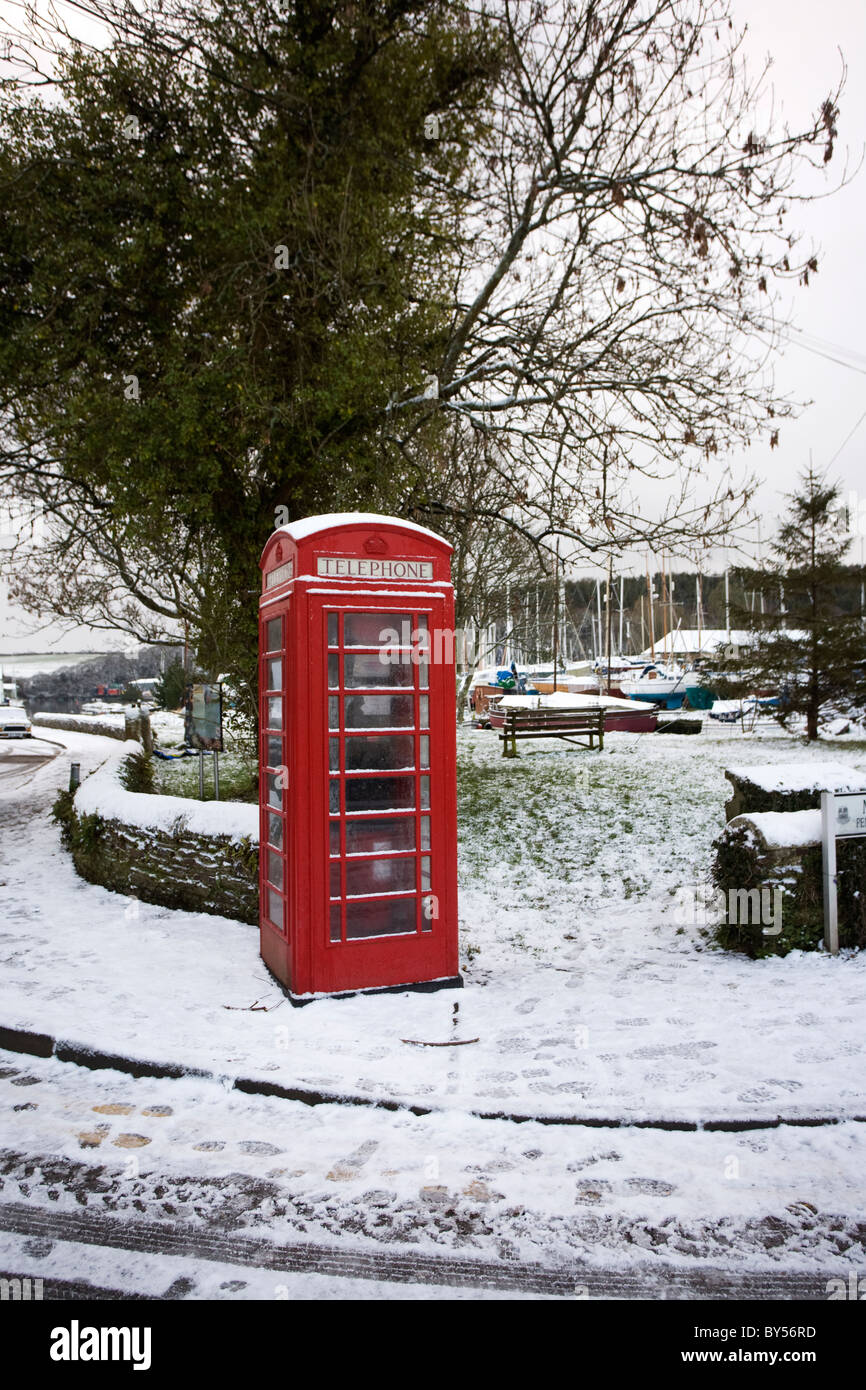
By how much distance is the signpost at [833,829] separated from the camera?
6160 mm

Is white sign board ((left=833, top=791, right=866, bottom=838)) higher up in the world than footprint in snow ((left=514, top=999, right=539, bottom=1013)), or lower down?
higher up

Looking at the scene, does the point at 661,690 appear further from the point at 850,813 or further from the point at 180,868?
the point at 180,868

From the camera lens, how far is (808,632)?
19812 mm

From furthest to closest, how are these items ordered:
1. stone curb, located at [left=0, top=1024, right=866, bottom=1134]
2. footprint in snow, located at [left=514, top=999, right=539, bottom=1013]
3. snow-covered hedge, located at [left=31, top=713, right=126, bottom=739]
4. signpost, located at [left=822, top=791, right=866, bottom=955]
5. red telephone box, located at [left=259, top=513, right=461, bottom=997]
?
snow-covered hedge, located at [left=31, top=713, right=126, bottom=739], signpost, located at [left=822, top=791, right=866, bottom=955], footprint in snow, located at [left=514, top=999, right=539, bottom=1013], red telephone box, located at [left=259, top=513, right=461, bottom=997], stone curb, located at [left=0, top=1024, right=866, bottom=1134]

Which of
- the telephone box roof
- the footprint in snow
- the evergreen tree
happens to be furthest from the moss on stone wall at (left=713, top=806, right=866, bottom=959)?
the evergreen tree

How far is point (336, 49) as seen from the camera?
9.60 metres

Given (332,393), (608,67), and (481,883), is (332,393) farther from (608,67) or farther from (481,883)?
(481,883)

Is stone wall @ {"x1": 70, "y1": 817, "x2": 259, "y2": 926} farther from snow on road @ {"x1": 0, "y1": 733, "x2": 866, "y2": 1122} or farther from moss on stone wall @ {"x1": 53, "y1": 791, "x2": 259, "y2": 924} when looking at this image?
snow on road @ {"x1": 0, "y1": 733, "x2": 866, "y2": 1122}

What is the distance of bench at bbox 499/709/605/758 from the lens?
1775 cm

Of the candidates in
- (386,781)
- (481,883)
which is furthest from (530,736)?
(386,781)

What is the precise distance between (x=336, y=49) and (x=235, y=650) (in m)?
6.96

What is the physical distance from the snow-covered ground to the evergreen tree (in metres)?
13.0

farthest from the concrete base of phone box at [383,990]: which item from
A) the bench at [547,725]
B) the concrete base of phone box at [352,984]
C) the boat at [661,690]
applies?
the boat at [661,690]

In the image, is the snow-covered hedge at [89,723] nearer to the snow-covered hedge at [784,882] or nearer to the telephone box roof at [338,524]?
the telephone box roof at [338,524]
